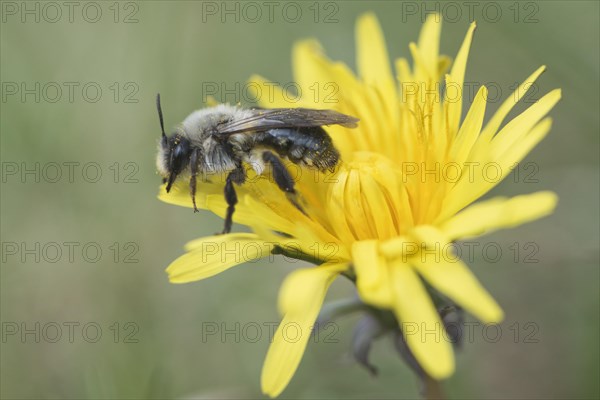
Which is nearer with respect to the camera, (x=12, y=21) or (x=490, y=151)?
(x=490, y=151)

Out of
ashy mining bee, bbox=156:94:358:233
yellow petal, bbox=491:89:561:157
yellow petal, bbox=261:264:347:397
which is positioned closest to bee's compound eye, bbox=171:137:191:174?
ashy mining bee, bbox=156:94:358:233

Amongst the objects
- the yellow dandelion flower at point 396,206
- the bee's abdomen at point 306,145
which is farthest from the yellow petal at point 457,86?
the bee's abdomen at point 306,145

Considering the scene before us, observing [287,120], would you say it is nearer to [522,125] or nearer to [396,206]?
[396,206]

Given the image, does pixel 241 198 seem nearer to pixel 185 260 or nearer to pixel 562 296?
pixel 185 260

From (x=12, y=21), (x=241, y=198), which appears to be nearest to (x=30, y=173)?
(x=12, y=21)

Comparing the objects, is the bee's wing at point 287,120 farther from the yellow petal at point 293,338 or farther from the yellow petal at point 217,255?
the yellow petal at point 293,338

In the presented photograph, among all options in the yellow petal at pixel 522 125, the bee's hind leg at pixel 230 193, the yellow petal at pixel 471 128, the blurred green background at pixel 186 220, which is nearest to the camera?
the yellow petal at pixel 522 125
